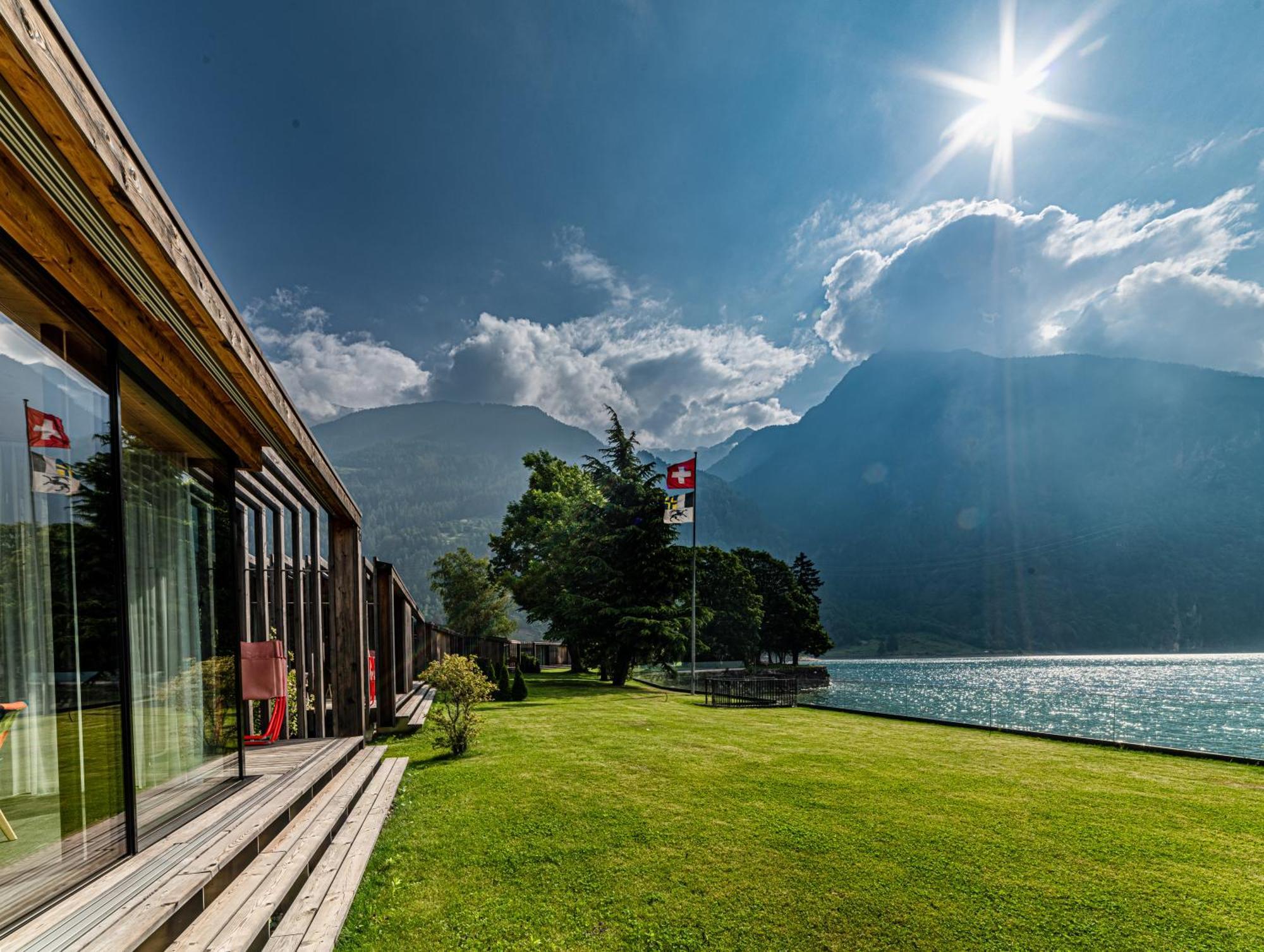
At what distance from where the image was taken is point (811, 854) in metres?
4.43

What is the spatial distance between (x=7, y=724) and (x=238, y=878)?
1.62 meters

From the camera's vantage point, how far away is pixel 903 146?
54.5 ft

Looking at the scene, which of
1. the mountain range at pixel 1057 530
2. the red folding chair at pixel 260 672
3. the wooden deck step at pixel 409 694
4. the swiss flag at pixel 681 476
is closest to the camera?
the red folding chair at pixel 260 672

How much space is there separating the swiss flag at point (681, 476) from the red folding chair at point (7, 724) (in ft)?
51.9

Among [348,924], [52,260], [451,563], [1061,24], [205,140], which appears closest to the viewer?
[52,260]

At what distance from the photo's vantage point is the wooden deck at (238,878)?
2.32 meters

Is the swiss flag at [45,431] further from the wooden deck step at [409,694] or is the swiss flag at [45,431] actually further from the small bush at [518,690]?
the small bush at [518,690]

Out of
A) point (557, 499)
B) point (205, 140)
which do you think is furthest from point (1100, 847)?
point (557, 499)

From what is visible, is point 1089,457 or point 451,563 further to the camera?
point 1089,457

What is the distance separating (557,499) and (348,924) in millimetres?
26904

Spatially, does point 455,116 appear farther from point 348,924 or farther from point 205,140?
point 348,924

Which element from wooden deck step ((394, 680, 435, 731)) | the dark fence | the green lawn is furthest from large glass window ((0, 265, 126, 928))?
the dark fence

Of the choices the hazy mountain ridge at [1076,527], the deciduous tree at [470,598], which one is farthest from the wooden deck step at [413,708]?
the hazy mountain ridge at [1076,527]

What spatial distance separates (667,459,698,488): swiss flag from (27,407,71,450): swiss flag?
15560mm
